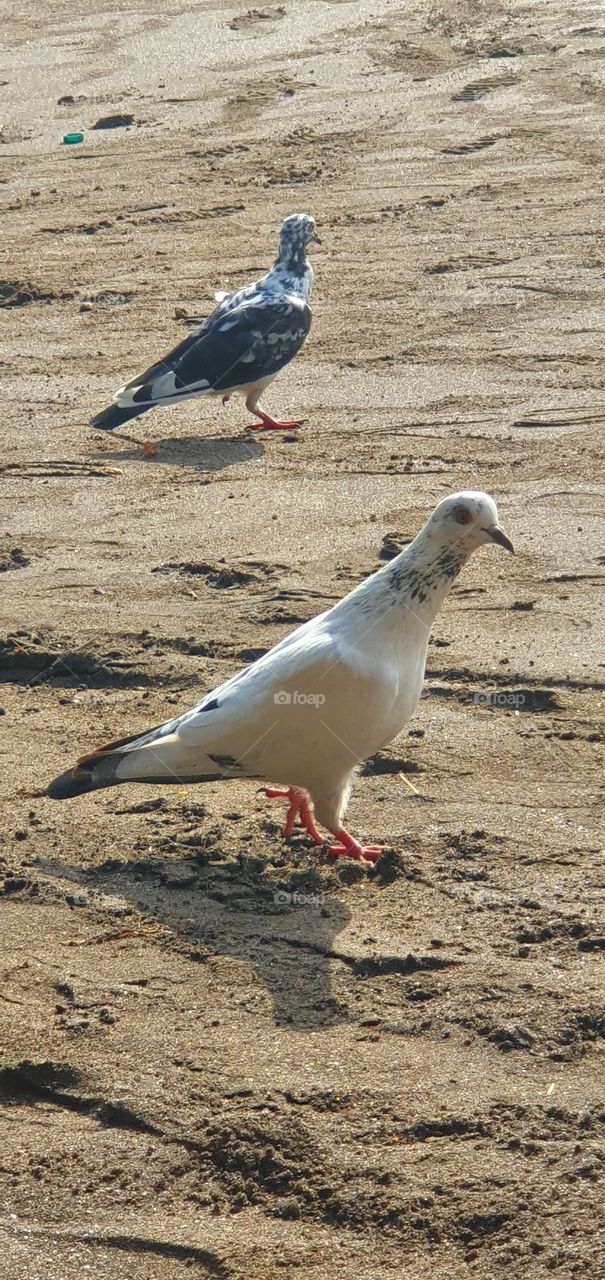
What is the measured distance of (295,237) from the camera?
938cm

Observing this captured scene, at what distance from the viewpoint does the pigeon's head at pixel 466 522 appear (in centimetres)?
484

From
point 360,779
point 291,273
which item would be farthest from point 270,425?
point 360,779

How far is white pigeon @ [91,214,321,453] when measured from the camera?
26.7ft

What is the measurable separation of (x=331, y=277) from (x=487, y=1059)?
7079 mm

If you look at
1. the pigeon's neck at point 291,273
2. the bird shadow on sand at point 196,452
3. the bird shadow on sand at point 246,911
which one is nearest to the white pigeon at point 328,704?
the bird shadow on sand at point 246,911

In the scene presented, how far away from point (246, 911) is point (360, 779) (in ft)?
2.80

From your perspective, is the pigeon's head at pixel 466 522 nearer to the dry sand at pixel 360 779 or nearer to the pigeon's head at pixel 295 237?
the dry sand at pixel 360 779

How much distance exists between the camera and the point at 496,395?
8.17m

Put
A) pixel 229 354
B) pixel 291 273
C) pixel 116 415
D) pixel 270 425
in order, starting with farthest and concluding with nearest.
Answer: pixel 291 273 → pixel 229 354 → pixel 270 425 → pixel 116 415

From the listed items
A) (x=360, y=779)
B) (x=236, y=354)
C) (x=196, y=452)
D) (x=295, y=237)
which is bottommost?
(x=360, y=779)

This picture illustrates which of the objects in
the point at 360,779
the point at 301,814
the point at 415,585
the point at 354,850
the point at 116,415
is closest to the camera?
the point at 354,850

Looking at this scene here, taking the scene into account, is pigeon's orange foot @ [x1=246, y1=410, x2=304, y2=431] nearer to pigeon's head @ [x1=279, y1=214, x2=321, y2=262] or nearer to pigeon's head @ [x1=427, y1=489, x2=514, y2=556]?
pigeon's head @ [x1=279, y1=214, x2=321, y2=262]

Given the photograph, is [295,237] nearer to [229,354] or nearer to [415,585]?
[229,354]

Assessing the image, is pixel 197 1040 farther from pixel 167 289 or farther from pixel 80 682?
pixel 167 289
